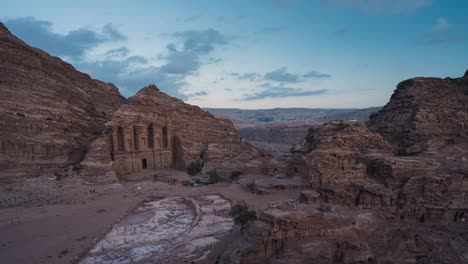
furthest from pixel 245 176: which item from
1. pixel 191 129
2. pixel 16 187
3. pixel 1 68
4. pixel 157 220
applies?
pixel 1 68

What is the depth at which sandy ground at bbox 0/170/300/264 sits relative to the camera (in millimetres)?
14438

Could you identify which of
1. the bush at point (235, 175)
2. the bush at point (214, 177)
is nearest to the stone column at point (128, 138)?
the bush at point (214, 177)

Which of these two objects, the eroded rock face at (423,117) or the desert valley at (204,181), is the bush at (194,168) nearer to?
the desert valley at (204,181)

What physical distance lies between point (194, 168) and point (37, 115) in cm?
1612

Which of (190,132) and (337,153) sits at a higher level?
(190,132)

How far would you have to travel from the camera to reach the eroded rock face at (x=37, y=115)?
2470 cm

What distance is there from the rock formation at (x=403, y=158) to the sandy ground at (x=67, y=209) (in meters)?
3.93

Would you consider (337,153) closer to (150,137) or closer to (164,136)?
(164,136)

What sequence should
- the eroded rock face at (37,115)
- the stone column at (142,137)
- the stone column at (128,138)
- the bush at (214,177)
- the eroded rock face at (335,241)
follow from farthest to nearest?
the stone column at (142,137) < the stone column at (128,138) < the bush at (214,177) < the eroded rock face at (37,115) < the eroded rock face at (335,241)

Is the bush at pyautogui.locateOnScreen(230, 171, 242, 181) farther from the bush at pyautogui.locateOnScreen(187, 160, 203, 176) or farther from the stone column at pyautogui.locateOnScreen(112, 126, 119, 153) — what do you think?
the stone column at pyautogui.locateOnScreen(112, 126, 119, 153)

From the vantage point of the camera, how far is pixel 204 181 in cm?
2919

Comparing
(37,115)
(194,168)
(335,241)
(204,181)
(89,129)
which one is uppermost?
(37,115)

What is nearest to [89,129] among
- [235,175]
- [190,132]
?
[190,132]

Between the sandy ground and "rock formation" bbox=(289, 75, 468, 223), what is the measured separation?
3930 mm
